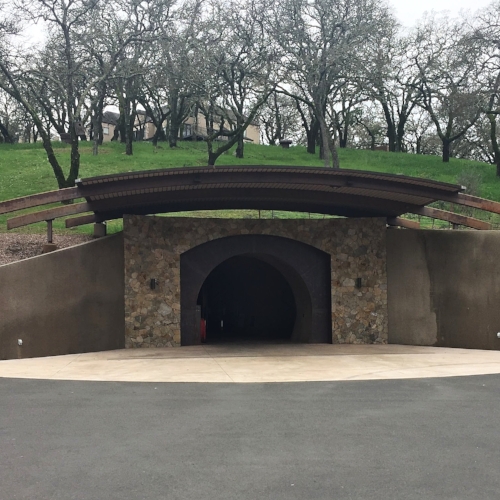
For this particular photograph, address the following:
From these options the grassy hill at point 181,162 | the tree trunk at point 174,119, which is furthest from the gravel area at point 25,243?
the tree trunk at point 174,119

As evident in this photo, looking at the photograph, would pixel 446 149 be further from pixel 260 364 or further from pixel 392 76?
pixel 260 364

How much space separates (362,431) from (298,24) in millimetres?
28392

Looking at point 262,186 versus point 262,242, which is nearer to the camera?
point 262,186

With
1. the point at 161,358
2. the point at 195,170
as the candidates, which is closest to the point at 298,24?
the point at 195,170

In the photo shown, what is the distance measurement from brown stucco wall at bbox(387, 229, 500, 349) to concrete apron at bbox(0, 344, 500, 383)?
31.1 inches

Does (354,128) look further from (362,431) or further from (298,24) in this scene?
(362,431)

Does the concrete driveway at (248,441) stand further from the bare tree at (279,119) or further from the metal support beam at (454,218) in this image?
the bare tree at (279,119)

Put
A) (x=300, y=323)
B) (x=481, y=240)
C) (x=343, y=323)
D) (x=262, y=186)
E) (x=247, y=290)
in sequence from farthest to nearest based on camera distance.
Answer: (x=247, y=290), (x=300, y=323), (x=343, y=323), (x=481, y=240), (x=262, y=186)

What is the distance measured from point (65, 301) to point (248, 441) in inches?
334

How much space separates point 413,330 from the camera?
1578 cm

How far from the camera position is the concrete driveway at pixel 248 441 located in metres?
5.02

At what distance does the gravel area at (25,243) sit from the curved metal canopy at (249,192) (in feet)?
2.81

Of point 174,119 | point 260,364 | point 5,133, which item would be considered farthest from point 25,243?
point 5,133

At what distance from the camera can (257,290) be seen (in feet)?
67.6
